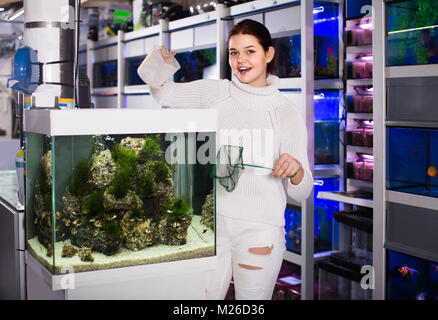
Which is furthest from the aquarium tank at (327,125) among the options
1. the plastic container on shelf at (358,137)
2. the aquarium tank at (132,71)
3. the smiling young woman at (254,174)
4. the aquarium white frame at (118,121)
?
the aquarium tank at (132,71)

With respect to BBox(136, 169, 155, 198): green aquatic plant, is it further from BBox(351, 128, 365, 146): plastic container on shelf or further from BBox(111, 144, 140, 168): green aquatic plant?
BBox(351, 128, 365, 146): plastic container on shelf

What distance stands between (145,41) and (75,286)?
410cm

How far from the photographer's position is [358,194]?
11.1ft

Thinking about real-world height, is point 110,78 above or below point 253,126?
above

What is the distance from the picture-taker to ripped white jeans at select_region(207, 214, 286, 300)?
80.4 inches

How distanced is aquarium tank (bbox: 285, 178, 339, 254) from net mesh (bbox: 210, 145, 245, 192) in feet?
5.68

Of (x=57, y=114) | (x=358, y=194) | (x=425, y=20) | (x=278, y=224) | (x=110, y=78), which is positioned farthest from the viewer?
(x=110, y=78)

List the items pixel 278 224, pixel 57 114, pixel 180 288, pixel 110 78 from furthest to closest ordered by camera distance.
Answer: pixel 110 78
pixel 278 224
pixel 180 288
pixel 57 114

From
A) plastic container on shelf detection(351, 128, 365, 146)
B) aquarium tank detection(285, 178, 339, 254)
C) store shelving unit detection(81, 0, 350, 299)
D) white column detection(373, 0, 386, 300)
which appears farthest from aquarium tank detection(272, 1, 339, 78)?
aquarium tank detection(285, 178, 339, 254)

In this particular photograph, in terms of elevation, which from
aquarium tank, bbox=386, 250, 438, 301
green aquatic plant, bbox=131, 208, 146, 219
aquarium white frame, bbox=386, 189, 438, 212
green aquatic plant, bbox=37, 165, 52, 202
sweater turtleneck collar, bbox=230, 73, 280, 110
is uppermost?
sweater turtleneck collar, bbox=230, 73, 280, 110

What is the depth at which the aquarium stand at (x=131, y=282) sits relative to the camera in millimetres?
1545

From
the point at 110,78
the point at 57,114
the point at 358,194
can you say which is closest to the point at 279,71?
the point at 358,194

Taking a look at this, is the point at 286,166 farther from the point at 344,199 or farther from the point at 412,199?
the point at 344,199
